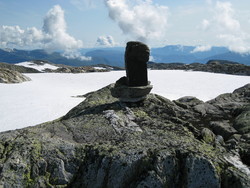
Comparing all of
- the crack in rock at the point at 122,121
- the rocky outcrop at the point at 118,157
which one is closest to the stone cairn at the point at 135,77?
the crack in rock at the point at 122,121

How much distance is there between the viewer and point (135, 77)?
1348 centimetres

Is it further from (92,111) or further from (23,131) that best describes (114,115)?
(23,131)

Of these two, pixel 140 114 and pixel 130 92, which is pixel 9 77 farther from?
pixel 140 114

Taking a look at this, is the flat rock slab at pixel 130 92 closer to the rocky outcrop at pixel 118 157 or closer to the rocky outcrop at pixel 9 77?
the rocky outcrop at pixel 118 157

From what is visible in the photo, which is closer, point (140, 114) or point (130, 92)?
point (140, 114)

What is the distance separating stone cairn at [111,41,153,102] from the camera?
12984mm

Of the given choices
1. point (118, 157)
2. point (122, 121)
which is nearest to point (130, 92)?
point (122, 121)

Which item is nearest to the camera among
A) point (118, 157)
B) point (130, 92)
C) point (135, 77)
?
point (118, 157)

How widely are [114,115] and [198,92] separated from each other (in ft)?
89.6

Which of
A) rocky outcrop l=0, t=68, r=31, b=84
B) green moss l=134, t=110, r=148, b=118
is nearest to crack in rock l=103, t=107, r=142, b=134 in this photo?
green moss l=134, t=110, r=148, b=118

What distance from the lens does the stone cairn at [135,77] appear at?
511 inches

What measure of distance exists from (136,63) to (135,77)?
0.83 meters

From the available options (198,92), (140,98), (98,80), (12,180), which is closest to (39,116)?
(140,98)

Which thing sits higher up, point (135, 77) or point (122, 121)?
point (135, 77)
